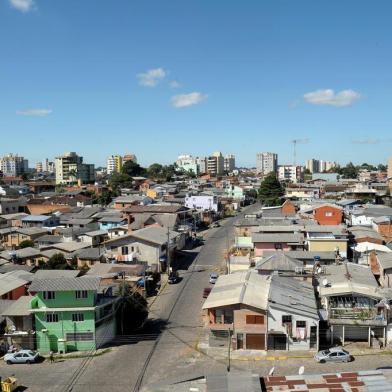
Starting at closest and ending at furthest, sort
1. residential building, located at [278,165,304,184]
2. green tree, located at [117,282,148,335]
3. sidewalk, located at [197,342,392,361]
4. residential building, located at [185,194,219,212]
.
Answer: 1. sidewalk, located at [197,342,392,361]
2. green tree, located at [117,282,148,335]
3. residential building, located at [185,194,219,212]
4. residential building, located at [278,165,304,184]

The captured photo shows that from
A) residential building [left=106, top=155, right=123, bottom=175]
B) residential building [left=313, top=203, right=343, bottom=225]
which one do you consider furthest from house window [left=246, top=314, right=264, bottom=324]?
residential building [left=106, top=155, right=123, bottom=175]

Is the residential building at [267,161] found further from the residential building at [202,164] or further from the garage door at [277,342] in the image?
the garage door at [277,342]

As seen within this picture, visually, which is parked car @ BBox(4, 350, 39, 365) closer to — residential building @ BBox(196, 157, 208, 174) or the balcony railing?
the balcony railing

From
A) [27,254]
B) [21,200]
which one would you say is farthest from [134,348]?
[21,200]

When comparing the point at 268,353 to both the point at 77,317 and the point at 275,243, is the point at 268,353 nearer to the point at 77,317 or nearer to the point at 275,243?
the point at 77,317

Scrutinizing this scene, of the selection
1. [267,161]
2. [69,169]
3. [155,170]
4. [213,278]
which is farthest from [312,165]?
[213,278]

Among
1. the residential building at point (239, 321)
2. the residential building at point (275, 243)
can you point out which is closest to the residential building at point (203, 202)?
the residential building at point (275, 243)

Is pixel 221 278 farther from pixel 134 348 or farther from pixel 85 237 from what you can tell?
pixel 85 237
